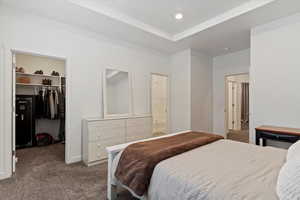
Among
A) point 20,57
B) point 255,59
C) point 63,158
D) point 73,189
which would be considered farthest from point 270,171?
point 20,57

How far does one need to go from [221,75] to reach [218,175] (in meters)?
4.24

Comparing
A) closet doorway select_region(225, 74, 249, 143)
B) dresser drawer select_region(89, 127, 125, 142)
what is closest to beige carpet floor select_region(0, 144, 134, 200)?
dresser drawer select_region(89, 127, 125, 142)

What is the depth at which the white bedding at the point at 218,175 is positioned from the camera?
94 centimetres

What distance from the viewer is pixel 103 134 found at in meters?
3.03

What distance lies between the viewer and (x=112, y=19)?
2721mm

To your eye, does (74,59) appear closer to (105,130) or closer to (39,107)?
(105,130)

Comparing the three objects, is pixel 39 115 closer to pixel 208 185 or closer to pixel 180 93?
pixel 180 93

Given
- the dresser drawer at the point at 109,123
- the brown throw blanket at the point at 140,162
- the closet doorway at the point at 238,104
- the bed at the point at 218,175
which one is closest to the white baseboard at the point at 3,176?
the dresser drawer at the point at 109,123

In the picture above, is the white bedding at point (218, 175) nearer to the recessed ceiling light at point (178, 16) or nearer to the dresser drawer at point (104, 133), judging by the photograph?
the dresser drawer at point (104, 133)

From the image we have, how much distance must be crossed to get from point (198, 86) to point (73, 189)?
12.5 ft

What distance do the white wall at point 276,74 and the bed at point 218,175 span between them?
1.45 meters

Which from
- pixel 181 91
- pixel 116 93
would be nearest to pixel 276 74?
pixel 181 91

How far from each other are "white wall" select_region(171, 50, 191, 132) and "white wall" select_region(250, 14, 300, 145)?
1564 mm

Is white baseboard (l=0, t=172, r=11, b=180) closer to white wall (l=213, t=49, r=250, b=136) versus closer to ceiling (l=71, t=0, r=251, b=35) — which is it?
ceiling (l=71, t=0, r=251, b=35)
